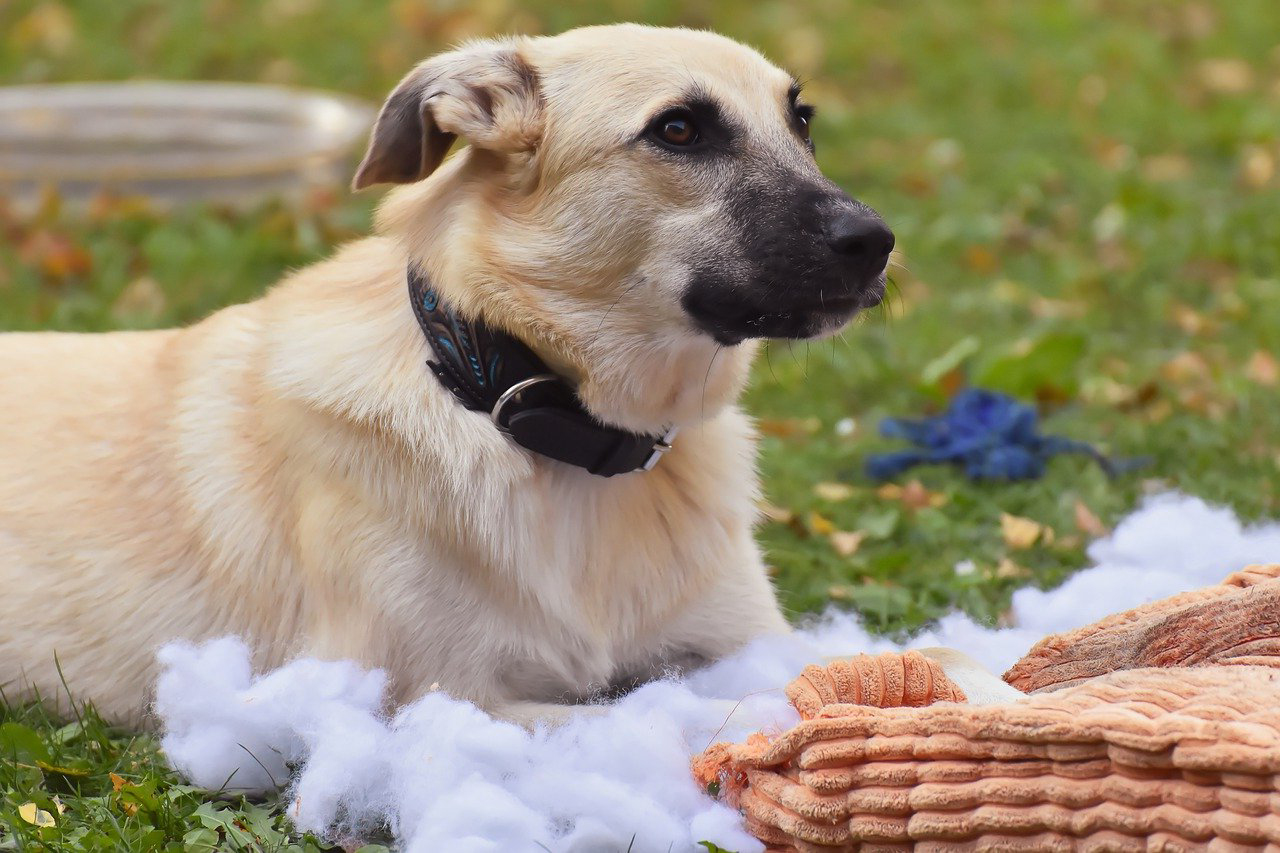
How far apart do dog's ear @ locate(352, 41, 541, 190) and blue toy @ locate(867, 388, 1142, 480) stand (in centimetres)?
204

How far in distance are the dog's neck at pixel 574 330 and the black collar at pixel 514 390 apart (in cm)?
2

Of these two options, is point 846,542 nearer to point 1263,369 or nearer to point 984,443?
point 984,443

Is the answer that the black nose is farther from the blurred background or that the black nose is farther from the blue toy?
the blue toy

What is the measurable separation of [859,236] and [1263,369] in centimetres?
303

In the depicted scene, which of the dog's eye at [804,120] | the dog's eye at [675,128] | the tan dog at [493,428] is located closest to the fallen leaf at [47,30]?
the tan dog at [493,428]

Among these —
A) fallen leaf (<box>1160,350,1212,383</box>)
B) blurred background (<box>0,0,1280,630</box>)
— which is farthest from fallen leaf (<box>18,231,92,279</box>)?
fallen leaf (<box>1160,350,1212,383</box>)

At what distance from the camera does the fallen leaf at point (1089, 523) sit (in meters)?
3.96

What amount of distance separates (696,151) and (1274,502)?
85.5 inches

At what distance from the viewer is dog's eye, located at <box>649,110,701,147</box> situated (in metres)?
2.85

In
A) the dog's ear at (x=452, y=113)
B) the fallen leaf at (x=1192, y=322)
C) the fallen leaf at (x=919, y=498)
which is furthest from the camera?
the fallen leaf at (x=1192, y=322)

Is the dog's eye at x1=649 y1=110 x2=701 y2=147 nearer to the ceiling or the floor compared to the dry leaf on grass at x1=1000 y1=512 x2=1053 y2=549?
nearer to the ceiling

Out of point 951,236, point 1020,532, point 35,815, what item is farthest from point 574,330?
point 951,236

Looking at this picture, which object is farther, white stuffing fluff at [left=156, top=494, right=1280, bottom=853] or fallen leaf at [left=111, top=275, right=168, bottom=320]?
fallen leaf at [left=111, top=275, right=168, bottom=320]

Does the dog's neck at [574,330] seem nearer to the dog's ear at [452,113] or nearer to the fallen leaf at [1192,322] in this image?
the dog's ear at [452,113]
